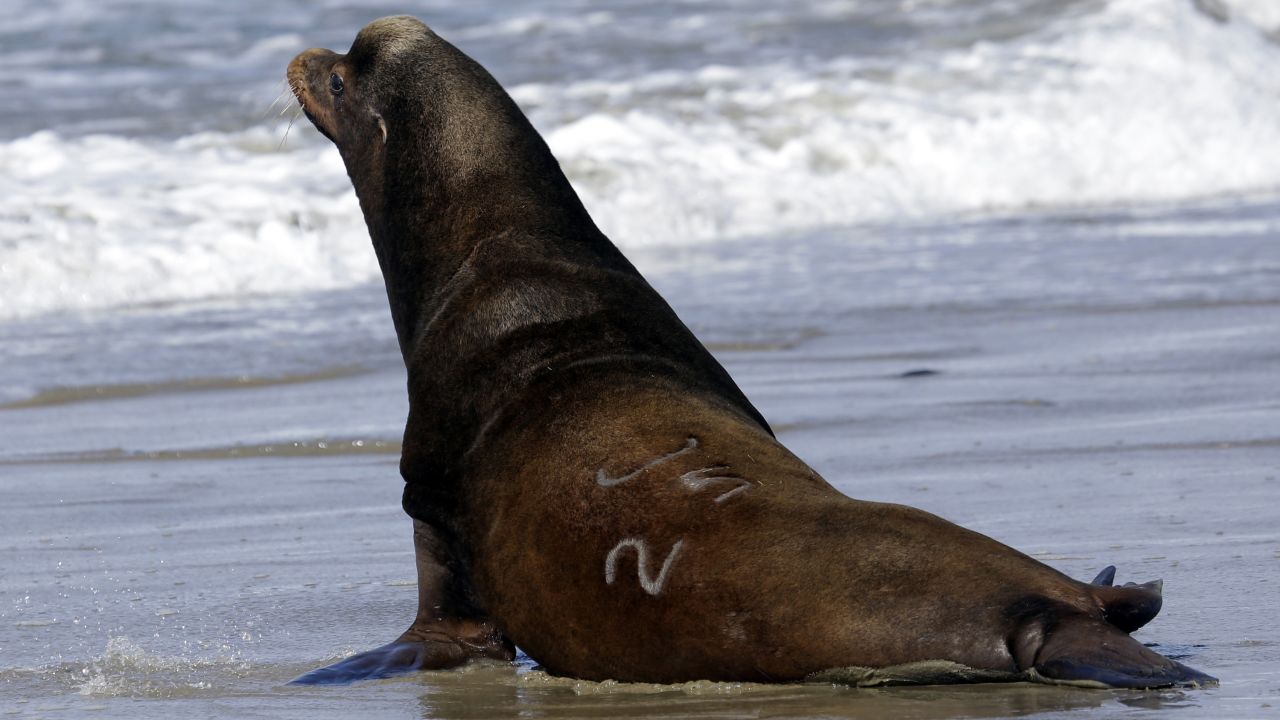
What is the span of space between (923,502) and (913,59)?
15.5 meters

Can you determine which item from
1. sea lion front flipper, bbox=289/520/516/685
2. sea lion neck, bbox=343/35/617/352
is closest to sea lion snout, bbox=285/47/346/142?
sea lion neck, bbox=343/35/617/352

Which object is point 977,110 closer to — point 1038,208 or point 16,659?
point 1038,208

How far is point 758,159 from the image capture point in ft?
52.1

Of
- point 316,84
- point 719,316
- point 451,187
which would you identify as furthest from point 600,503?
point 719,316

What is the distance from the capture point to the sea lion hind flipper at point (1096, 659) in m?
3.13

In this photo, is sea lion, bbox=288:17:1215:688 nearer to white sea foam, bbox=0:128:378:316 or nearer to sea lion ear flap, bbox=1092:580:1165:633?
sea lion ear flap, bbox=1092:580:1165:633

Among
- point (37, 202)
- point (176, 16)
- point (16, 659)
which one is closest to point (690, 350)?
point (16, 659)

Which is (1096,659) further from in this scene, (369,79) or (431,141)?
(369,79)

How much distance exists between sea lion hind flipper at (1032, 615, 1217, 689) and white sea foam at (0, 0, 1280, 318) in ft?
27.4

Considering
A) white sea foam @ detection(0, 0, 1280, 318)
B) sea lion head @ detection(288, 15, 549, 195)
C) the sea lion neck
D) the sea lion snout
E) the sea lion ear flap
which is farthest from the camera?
white sea foam @ detection(0, 0, 1280, 318)

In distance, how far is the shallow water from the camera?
4211mm

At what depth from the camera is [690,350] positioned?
13.5ft

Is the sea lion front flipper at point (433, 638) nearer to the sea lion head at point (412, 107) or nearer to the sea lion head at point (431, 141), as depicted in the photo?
the sea lion head at point (431, 141)

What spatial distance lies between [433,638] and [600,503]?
1.79ft
